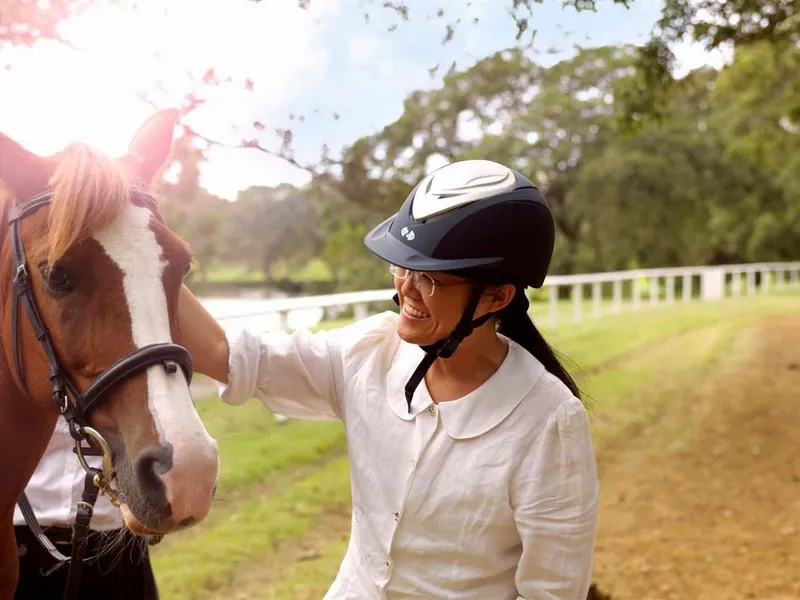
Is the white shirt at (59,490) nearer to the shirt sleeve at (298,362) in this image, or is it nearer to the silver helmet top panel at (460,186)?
the shirt sleeve at (298,362)

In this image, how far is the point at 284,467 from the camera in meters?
4.73

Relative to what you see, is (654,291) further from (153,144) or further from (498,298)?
(153,144)

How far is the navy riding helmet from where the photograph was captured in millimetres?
1598

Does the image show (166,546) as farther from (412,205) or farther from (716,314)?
(716,314)

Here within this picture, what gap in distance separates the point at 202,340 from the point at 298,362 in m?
0.24

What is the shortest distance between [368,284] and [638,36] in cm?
347

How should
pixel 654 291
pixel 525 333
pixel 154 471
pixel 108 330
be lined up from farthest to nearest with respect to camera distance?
pixel 654 291 < pixel 525 333 < pixel 108 330 < pixel 154 471

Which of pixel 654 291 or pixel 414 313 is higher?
pixel 414 313

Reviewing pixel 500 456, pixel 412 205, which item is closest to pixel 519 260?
pixel 412 205

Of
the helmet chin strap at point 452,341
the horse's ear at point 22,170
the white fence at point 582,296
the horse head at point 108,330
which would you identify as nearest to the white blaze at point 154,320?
the horse head at point 108,330

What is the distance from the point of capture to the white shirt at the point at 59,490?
6.44ft

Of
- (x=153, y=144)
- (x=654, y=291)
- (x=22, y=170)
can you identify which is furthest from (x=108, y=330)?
(x=654, y=291)

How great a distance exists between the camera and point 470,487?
1.57m

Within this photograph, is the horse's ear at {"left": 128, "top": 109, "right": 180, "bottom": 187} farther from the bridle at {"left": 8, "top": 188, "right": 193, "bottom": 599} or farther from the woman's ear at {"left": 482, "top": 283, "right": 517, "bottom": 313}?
the woman's ear at {"left": 482, "top": 283, "right": 517, "bottom": 313}
